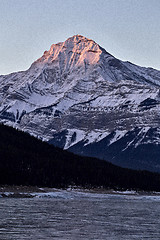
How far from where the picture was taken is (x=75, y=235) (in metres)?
72.4

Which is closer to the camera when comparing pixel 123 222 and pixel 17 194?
pixel 123 222

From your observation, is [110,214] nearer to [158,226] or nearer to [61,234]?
[158,226]

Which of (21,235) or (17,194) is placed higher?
(17,194)

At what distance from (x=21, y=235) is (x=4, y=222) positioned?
1196cm

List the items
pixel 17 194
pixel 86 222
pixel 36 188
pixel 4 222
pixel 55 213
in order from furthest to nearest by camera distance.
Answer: pixel 36 188 < pixel 17 194 < pixel 55 213 < pixel 86 222 < pixel 4 222

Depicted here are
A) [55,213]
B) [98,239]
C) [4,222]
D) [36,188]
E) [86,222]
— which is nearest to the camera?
[98,239]

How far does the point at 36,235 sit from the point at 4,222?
12.1 metres

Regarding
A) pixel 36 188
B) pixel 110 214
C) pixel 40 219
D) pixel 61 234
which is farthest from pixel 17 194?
pixel 61 234

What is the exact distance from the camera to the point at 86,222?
87500 millimetres

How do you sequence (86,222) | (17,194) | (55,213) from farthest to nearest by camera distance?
(17,194) → (55,213) → (86,222)

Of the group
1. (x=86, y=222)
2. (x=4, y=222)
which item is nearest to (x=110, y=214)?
(x=86, y=222)

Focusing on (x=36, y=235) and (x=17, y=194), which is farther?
(x=17, y=194)

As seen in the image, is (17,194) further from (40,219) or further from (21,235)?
(21,235)

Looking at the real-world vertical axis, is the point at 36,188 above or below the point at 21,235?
above
